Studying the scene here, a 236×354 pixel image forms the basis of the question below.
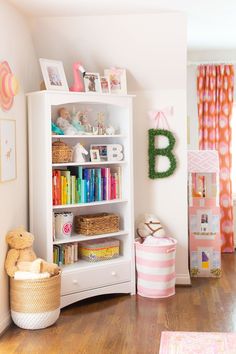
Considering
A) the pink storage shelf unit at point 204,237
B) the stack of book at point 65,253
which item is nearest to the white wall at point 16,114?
the stack of book at point 65,253

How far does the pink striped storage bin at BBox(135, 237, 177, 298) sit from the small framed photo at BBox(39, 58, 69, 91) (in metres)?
1.46

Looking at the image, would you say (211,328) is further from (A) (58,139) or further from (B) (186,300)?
(A) (58,139)

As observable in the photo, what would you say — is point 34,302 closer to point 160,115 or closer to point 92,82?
point 92,82

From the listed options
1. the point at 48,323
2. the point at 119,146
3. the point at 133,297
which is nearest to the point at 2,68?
the point at 119,146

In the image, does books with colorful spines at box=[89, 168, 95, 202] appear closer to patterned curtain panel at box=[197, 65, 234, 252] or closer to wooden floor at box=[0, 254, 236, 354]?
wooden floor at box=[0, 254, 236, 354]

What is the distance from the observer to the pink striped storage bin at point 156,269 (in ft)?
14.9

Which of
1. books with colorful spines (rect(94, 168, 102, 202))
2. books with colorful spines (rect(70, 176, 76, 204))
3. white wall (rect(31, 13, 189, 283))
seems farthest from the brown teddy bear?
white wall (rect(31, 13, 189, 283))

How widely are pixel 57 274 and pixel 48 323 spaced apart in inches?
13.6

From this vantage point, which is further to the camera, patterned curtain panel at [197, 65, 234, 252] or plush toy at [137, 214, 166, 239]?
patterned curtain panel at [197, 65, 234, 252]

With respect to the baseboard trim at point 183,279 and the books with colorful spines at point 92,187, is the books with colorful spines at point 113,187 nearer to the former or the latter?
the books with colorful spines at point 92,187

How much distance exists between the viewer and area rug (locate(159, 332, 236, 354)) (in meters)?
3.46

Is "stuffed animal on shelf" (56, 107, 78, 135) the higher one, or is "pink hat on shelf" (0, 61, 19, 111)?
"pink hat on shelf" (0, 61, 19, 111)

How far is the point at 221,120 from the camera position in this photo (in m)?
6.46

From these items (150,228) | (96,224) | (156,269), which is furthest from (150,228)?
(96,224)
